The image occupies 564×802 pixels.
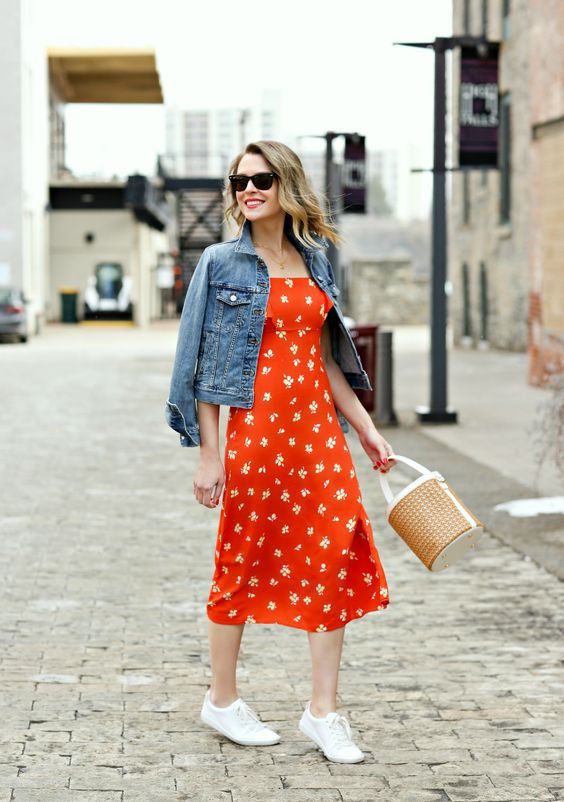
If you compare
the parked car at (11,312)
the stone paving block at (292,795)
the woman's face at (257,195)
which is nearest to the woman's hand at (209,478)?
the woman's face at (257,195)

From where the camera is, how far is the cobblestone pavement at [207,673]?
4207 millimetres

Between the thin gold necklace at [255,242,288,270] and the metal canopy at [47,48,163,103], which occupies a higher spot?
the metal canopy at [47,48,163,103]

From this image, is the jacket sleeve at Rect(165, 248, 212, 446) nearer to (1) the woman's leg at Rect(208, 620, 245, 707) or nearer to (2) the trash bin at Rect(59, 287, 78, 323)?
(1) the woman's leg at Rect(208, 620, 245, 707)

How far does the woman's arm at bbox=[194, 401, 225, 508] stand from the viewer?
4355 millimetres

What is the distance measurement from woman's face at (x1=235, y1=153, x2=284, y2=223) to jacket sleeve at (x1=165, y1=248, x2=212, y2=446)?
0.58ft

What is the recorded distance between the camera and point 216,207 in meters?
59.3

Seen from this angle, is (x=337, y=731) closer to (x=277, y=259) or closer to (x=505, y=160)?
(x=277, y=259)

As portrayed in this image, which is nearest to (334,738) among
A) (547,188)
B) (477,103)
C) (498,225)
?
(477,103)

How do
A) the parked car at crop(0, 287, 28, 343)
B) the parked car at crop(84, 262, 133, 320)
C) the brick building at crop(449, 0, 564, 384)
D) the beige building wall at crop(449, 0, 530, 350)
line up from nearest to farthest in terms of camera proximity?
the brick building at crop(449, 0, 564, 384)
the beige building wall at crop(449, 0, 530, 350)
the parked car at crop(0, 287, 28, 343)
the parked car at crop(84, 262, 133, 320)

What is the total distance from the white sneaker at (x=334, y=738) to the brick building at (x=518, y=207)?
10.9 metres

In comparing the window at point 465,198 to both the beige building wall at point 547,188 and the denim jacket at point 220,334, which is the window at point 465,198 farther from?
the denim jacket at point 220,334

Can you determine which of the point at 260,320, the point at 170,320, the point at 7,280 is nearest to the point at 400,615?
the point at 260,320

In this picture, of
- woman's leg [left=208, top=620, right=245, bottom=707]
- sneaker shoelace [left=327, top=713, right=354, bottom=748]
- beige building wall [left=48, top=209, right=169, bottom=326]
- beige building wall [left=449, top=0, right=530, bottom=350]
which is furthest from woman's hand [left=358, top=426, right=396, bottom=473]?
beige building wall [left=48, top=209, right=169, bottom=326]

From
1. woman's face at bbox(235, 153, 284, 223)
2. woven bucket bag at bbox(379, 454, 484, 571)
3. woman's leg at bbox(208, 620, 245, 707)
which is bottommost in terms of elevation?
woman's leg at bbox(208, 620, 245, 707)
